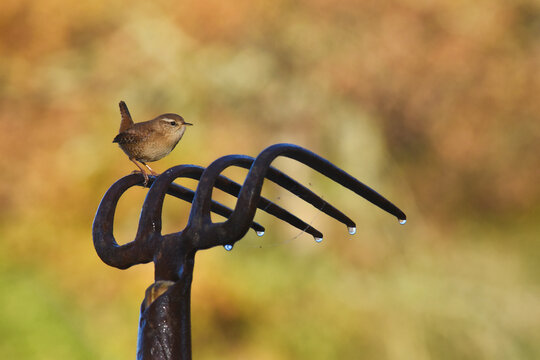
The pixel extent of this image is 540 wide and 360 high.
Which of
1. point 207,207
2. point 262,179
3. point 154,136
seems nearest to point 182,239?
point 207,207

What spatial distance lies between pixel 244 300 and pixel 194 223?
8.34ft

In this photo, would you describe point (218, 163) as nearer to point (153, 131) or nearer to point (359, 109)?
point (153, 131)

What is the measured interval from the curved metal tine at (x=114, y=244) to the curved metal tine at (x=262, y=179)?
0.23 m

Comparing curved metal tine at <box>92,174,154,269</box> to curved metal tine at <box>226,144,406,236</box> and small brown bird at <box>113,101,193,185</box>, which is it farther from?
small brown bird at <box>113,101,193,185</box>

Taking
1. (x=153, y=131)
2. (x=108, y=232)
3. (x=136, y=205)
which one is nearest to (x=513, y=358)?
(x=136, y=205)

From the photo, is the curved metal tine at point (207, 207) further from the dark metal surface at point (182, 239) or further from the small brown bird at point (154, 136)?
the small brown bird at point (154, 136)

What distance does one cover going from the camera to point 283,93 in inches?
160

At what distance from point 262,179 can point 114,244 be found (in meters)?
0.40

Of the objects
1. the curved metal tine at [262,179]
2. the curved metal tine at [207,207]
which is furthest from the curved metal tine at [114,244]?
the curved metal tine at [262,179]

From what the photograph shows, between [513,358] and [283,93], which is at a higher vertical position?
[283,93]

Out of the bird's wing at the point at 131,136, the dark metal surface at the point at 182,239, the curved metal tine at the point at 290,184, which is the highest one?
the bird's wing at the point at 131,136

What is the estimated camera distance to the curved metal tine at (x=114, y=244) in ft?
4.47

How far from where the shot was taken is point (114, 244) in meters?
1.43

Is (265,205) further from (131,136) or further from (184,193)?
(131,136)
